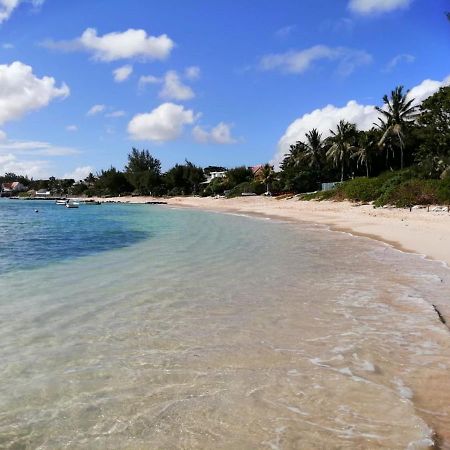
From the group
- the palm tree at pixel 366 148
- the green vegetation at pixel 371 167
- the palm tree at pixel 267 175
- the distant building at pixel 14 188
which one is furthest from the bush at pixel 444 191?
the distant building at pixel 14 188

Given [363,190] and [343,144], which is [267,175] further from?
[363,190]

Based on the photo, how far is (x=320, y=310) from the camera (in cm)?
828

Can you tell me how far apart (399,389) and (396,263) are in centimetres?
923

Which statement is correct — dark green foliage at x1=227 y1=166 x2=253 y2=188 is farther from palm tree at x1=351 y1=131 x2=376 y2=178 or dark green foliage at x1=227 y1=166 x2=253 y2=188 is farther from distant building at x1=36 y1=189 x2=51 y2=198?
distant building at x1=36 y1=189 x2=51 y2=198

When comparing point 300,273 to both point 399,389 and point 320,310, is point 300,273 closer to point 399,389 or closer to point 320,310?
point 320,310

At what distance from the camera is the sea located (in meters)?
4.23

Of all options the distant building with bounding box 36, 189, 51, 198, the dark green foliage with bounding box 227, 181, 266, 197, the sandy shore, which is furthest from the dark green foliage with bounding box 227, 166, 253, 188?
the distant building with bounding box 36, 189, 51, 198

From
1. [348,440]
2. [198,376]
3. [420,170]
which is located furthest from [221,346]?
[420,170]

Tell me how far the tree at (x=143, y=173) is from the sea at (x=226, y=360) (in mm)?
103575

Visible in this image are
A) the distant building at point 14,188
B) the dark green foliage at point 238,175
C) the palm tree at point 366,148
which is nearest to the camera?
the palm tree at point 366,148

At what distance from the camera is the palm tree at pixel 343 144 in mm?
62044

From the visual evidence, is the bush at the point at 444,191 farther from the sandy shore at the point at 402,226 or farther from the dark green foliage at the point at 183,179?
the dark green foliage at the point at 183,179

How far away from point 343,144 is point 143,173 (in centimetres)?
6839

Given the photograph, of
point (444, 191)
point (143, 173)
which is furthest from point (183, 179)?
point (444, 191)
